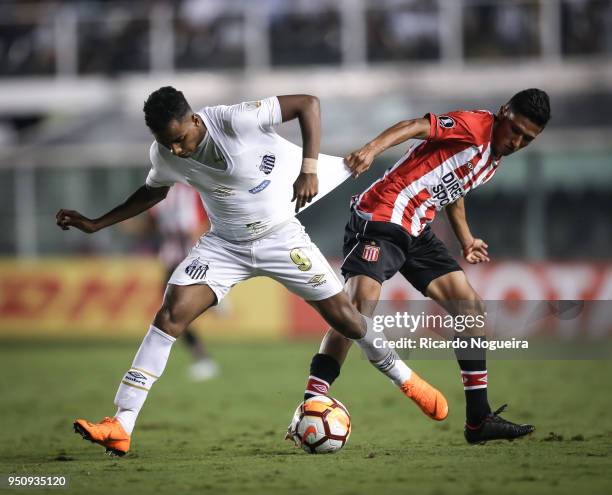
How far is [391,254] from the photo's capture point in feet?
25.8

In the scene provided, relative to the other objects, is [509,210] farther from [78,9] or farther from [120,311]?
[78,9]

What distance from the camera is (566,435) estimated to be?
8375mm

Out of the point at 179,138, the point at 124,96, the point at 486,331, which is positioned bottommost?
the point at 486,331

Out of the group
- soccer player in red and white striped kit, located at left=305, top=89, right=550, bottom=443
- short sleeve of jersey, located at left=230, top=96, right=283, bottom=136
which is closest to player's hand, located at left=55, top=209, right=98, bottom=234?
short sleeve of jersey, located at left=230, top=96, right=283, bottom=136

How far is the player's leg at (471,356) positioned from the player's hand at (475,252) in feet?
1.18

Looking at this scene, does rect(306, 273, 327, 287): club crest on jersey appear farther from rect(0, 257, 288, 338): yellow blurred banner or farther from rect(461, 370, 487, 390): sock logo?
rect(0, 257, 288, 338): yellow blurred banner

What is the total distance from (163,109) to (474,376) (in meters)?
2.92

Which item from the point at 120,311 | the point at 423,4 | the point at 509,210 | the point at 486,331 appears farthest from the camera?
the point at 423,4

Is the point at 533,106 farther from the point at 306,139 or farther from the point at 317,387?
the point at 317,387

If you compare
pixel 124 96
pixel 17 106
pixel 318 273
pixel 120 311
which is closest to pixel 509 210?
pixel 120 311

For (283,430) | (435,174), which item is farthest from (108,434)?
(435,174)

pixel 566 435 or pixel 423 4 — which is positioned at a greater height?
pixel 423 4

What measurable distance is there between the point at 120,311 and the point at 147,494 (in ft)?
42.4

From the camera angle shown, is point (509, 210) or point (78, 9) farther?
point (78, 9)
